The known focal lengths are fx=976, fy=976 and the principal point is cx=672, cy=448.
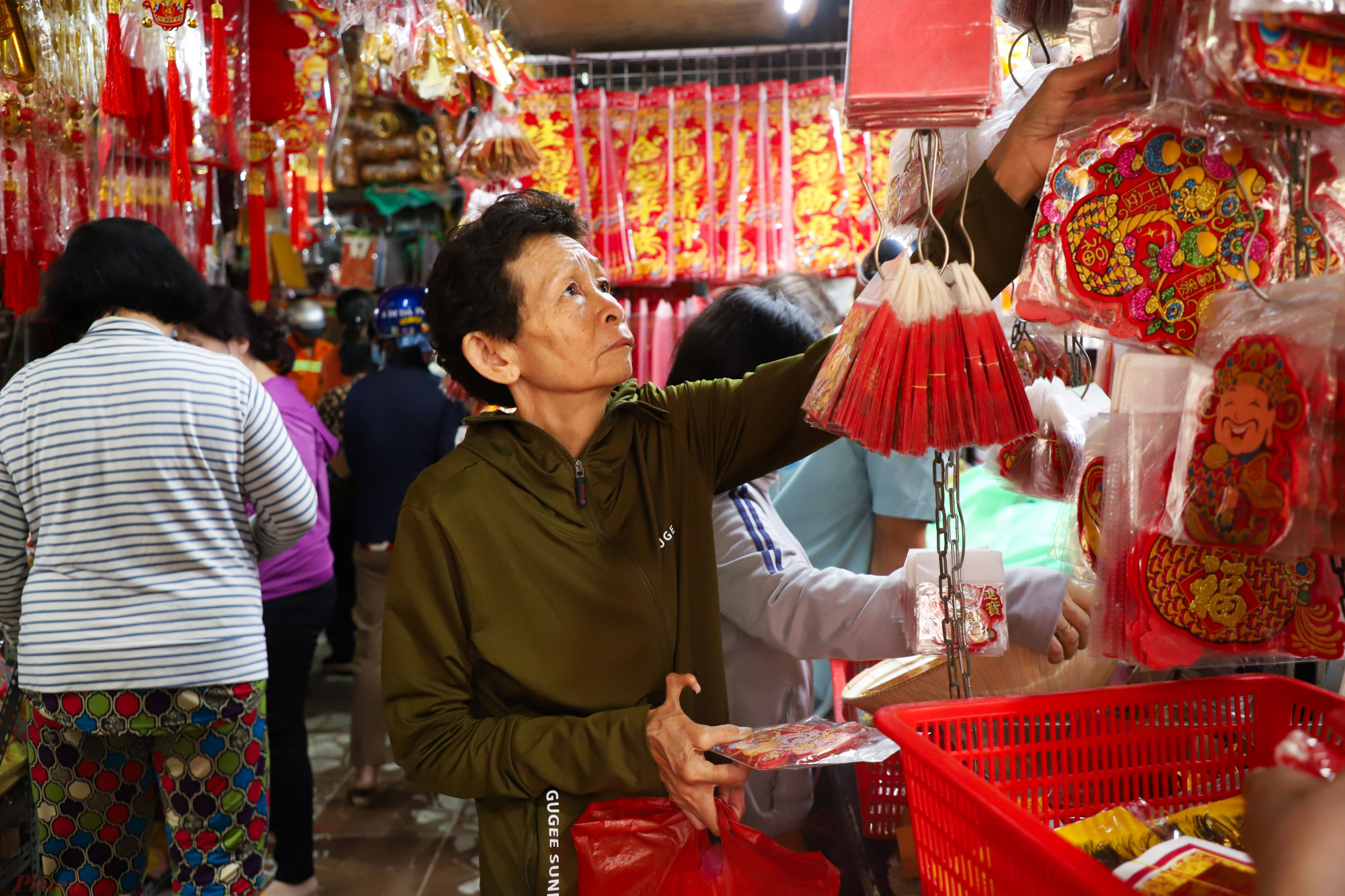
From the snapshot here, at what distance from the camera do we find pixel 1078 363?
1.33 m

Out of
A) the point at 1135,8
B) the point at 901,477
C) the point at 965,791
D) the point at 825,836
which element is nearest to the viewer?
the point at 965,791

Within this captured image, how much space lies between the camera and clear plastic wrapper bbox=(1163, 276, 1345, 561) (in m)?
0.66

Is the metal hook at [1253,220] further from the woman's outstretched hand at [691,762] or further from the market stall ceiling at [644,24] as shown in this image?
the market stall ceiling at [644,24]

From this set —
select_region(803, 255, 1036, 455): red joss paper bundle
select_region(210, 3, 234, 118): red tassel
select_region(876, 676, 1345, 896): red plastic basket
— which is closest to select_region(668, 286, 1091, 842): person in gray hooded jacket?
select_region(876, 676, 1345, 896): red plastic basket

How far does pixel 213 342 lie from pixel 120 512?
1168 millimetres

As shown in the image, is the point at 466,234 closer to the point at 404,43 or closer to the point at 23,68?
the point at 23,68

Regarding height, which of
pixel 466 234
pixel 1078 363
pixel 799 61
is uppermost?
pixel 799 61

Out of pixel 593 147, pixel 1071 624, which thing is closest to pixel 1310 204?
pixel 1071 624

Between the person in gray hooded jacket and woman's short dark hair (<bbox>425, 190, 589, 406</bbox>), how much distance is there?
0.43 meters

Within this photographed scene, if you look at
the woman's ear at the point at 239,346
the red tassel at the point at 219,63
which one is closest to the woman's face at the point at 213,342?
the woman's ear at the point at 239,346

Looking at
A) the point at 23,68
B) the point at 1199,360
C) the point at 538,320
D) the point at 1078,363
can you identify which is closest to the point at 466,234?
the point at 538,320

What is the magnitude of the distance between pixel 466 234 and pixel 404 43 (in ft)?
4.67

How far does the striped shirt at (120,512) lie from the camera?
204 cm

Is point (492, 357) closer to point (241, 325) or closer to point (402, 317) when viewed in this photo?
point (241, 325)
